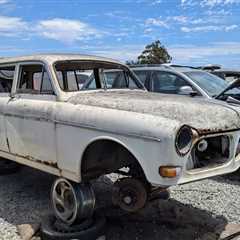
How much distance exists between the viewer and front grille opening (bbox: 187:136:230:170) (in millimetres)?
4680

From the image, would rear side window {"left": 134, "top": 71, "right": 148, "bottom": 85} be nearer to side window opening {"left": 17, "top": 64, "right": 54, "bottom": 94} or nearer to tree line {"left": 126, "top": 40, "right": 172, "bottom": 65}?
side window opening {"left": 17, "top": 64, "right": 54, "bottom": 94}

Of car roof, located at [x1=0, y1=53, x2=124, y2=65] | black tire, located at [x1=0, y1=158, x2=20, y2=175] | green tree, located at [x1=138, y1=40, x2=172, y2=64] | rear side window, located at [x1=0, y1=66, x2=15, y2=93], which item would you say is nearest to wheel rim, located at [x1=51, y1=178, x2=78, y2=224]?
car roof, located at [x1=0, y1=53, x2=124, y2=65]

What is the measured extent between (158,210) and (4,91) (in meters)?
2.86

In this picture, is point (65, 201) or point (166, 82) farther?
point (166, 82)

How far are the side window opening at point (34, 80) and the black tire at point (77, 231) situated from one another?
1563 millimetres

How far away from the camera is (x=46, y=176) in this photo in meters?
7.51

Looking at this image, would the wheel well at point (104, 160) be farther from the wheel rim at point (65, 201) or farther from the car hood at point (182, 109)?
the car hood at point (182, 109)

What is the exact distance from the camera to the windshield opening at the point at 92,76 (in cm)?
577

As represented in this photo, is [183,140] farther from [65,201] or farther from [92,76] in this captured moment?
[92,76]

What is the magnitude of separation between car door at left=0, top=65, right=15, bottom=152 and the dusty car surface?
0.10 ft

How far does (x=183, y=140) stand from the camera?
421 cm

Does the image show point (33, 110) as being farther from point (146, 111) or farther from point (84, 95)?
point (146, 111)

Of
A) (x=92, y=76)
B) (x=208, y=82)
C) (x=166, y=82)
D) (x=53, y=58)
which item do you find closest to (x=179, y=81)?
(x=166, y=82)

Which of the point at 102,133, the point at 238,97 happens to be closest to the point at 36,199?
the point at 102,133
